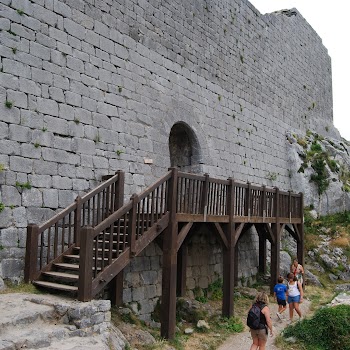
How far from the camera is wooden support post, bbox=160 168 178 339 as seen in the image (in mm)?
7781

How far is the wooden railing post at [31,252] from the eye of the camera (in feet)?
22.6

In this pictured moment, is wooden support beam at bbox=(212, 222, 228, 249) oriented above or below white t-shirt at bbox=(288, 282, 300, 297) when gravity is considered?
above

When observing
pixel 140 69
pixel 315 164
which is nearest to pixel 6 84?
pixel 140 69

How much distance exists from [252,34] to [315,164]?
6.36 metres

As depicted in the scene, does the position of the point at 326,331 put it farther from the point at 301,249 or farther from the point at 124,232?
the point at 301,249

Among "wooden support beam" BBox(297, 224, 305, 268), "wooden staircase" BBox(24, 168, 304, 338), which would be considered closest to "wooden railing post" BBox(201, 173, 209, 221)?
"wooden staircase" BBox(24, 168, 304, 338)

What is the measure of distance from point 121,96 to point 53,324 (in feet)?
18.5

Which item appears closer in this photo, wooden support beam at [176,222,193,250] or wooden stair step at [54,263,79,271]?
wooden stair step at [54,263,79,271]

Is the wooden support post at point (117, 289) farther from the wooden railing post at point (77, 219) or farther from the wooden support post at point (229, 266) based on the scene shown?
the wooden support post at point (229, 266)

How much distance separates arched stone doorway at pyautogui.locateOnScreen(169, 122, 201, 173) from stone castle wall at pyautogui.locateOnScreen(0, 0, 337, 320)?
0.37ft

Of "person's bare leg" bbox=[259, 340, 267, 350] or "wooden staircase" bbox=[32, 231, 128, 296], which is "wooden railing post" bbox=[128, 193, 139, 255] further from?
"person's bare leg" bbox=[259, 340, 267, 350]

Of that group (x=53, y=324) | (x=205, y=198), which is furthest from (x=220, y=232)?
(x=53, y=324)

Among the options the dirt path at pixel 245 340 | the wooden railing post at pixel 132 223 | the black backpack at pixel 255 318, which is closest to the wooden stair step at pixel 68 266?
the wooden railing post at pixel 132 223

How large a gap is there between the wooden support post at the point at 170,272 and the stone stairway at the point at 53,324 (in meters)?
1.65
